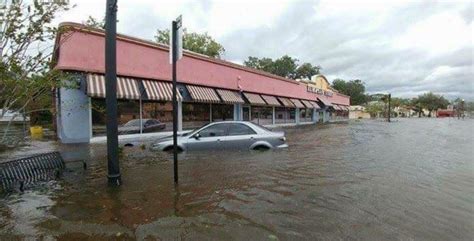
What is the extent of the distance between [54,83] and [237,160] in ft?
17.6

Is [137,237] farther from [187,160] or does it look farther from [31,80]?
[187,160]

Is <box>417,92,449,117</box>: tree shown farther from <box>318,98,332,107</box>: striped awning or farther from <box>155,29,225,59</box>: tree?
<box>155,29,225,59</box>: tree

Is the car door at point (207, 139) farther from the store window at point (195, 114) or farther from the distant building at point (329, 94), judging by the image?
the distant building at point (329, 94)

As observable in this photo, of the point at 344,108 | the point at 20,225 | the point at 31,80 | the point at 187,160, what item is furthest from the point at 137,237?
the point at 344,108

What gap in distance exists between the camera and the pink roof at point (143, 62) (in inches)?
553

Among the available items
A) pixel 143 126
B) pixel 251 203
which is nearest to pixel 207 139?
pixel 251 203

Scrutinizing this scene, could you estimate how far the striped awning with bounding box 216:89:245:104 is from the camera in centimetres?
2250

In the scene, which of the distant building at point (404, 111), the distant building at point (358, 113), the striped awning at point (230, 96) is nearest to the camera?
the striped awning at point (230, 96)

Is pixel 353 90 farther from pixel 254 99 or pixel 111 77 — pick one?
pixel 111 77

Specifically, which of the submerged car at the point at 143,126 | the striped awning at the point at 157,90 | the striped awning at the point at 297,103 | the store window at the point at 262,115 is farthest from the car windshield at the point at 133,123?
the striped awning at the point at 297,103

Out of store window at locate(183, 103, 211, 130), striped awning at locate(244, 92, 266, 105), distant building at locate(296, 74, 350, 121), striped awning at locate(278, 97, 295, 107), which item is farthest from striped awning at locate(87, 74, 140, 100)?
distant building at locate(296, 74, 350, 121)

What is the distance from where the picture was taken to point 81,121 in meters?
14.8

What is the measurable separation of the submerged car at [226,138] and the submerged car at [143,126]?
5.27 m

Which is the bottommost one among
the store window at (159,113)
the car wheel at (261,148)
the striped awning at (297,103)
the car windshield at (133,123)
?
the car wheel at (261,148)
